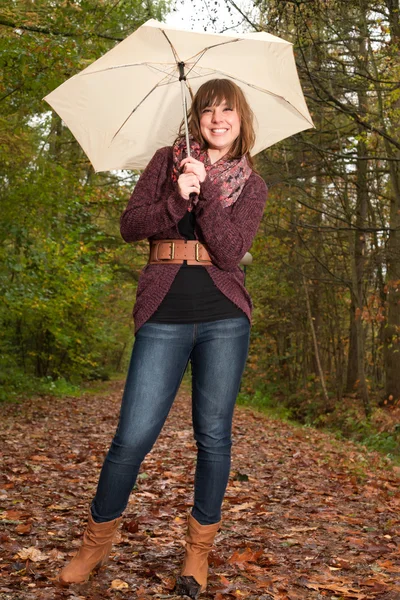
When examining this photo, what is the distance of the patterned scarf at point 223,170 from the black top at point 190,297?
0.61ft

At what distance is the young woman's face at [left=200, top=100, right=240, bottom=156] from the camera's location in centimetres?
306

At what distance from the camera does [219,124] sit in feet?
10.0

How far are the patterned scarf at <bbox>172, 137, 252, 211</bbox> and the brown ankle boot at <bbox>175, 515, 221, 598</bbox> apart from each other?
1.48 metres

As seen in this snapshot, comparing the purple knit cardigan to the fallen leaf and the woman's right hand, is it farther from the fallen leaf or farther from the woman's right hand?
the fallen leaf

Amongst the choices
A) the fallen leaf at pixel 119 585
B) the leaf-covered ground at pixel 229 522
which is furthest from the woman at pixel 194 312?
the leaf-covered ground at pixel 229 522

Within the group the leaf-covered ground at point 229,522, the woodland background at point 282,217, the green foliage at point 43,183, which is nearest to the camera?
the leaf-covered ground at point 229,522

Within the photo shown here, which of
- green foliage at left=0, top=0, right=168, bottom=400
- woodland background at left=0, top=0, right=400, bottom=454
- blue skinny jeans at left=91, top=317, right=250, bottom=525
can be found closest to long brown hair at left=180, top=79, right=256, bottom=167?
blue skinny jeans at left=91, top=317, right=250, bottom=525

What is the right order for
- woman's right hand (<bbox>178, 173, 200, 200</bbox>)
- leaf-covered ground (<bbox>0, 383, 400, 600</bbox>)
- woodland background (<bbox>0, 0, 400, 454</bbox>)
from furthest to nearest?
1. woodland background (<bbox>0, 0, 400, 454</bbox>)
2. leaf-covered ground (<bbox>0, 383, 400, 600</bbox>)
3. woman's right hand (<bbox>178, 173, 200, 200</bbox>)

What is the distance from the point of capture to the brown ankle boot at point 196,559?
9.96 feet

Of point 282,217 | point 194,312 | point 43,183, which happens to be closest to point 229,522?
point 194,312

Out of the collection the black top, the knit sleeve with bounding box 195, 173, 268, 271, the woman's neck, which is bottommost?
the black top

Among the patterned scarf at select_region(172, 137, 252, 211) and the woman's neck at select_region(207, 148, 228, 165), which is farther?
the woman's neck at select_region(207, 148, 228, 165)

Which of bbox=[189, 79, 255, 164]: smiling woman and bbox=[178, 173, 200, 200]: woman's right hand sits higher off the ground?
bbox=[189, 79, 255, 164]: smiling woman

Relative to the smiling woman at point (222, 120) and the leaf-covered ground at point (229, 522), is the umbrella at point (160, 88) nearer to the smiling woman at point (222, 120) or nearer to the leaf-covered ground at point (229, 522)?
the smiling woman at point (222, 120)
